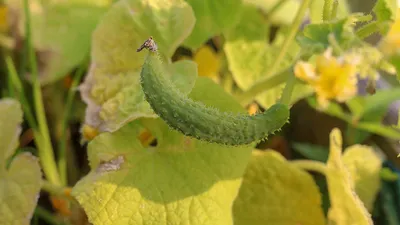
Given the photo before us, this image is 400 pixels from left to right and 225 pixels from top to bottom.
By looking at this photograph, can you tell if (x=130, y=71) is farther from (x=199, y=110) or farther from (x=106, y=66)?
(x=199, y=110)

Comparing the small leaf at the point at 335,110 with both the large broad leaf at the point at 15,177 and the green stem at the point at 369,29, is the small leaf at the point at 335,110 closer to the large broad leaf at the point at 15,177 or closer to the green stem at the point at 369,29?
the green stem at the point at 369,29

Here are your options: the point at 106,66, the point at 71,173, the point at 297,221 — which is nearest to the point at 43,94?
the point at 71,173

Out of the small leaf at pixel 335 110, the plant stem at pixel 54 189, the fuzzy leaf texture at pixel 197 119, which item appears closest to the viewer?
the fuzzy leaf texture at pixel 197 119

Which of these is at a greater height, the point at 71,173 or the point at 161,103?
the point at 161,103

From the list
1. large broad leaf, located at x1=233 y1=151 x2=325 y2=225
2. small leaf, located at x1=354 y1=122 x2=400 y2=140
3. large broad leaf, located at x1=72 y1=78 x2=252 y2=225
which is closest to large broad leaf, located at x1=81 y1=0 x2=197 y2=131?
large broad leaf, located at x1=72 y1=78 x2=252 y2=225

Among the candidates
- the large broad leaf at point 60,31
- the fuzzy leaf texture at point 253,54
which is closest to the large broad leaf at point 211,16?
the fuzzy leaf texture at point 253,54

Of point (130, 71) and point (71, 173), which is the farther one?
point (71, 173)

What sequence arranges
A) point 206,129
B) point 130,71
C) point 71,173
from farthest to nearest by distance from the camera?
1. point 71,173
2. point 130,71
3. point 206,129
